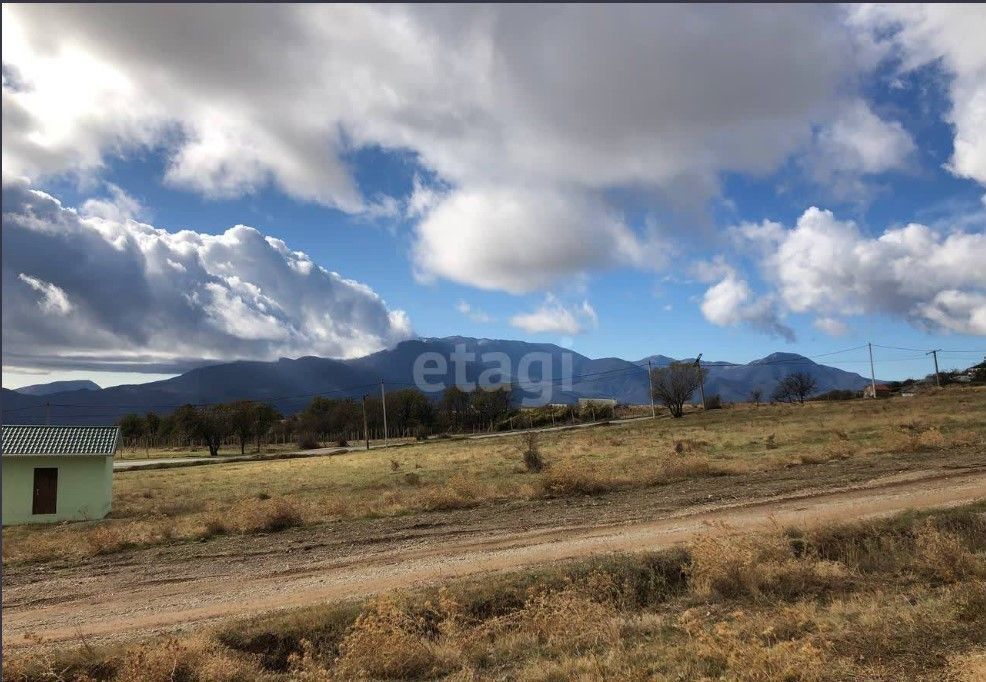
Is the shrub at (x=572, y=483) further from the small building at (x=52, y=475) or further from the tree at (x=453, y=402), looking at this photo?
the tree at (x=453, y=402)

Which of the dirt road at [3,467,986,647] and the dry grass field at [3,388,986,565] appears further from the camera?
the dry grass field at [3,388,986,565]

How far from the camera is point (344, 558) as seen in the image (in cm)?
1509

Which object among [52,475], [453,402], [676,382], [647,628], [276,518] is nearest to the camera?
[647,628]

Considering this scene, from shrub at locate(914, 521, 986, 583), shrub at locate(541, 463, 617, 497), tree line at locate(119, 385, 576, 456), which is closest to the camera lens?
shrub at locate(914, 521, 986, 583)

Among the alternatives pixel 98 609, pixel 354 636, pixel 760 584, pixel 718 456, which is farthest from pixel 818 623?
pixel 718 456

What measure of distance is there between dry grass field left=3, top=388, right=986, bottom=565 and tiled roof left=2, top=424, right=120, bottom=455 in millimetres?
3287

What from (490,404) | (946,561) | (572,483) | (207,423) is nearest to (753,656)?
(946,561)

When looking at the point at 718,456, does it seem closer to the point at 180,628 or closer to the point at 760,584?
the point at 760,584

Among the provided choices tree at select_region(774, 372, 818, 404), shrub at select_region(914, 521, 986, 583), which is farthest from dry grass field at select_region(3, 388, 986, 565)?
tree at select_region(774, 372, 818, 404)

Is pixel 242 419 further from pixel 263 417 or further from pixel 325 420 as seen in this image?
pixel 325 420

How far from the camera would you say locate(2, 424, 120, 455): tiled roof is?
27.6 meters

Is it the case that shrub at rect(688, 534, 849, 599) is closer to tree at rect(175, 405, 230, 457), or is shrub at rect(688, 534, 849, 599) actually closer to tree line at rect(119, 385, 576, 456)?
tree line at rect(119, 385, 576, 456)

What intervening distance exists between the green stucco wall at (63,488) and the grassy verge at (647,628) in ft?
72.0

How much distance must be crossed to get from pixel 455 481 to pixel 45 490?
18743 millimetres
